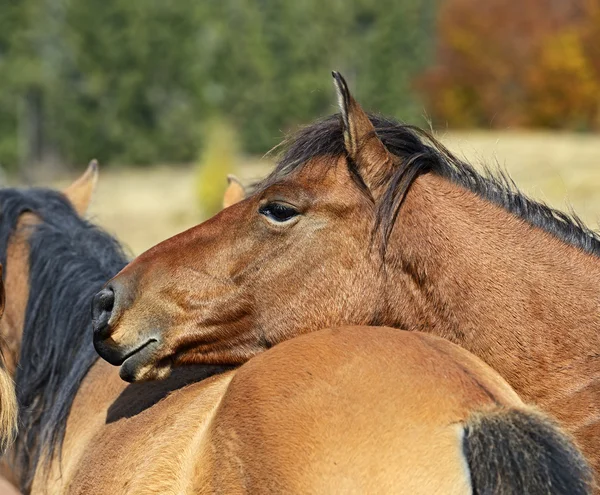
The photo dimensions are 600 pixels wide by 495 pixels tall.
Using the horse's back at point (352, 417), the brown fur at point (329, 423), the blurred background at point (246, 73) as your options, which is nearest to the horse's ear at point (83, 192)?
the brown fur at point (329, 423)

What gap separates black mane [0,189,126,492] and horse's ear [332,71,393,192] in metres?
1.31

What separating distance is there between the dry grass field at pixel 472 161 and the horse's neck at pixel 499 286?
32.4 feet

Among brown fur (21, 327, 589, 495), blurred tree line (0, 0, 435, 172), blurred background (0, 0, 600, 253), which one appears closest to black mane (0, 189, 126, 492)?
brown fur (21, 327, 589, 495)

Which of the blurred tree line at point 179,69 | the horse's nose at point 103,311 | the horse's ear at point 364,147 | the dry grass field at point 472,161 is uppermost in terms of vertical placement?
the blurred tree line at point 179,69

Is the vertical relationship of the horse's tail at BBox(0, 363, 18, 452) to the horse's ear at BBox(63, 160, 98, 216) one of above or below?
below

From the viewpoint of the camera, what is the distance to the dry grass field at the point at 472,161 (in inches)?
655

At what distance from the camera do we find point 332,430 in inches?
87.1

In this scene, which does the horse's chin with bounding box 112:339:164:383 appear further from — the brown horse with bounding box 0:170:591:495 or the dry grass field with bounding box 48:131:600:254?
the dry grass field with bounding box 48:131:600:254

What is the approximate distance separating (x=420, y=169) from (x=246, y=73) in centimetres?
4168

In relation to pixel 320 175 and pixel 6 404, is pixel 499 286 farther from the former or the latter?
pixel 6 404

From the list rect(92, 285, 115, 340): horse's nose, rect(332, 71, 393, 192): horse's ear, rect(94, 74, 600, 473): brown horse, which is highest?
rect(332, 71, 393, 192): horse's ear

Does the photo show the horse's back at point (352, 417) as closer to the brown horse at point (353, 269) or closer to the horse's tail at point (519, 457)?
the horse's tail at point (519, 457)

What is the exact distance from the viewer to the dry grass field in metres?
16.6

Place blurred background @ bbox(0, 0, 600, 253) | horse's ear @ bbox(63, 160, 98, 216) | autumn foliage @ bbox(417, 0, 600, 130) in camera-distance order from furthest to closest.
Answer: autumn foliage @ bbox(417, 0, 600, 130)
blurred background @ bbox(0, 0, 600, 253)
horse's ear @ bbox(63, 160, 98, 216)
